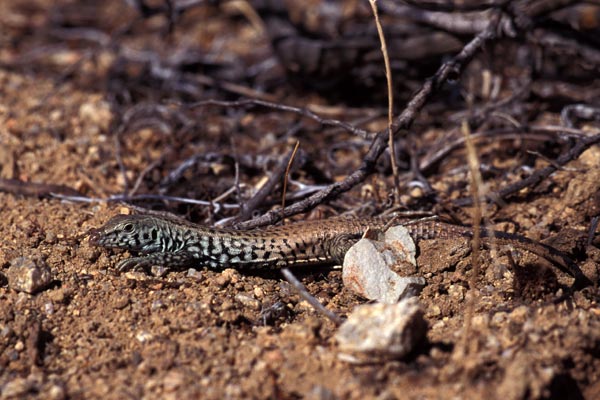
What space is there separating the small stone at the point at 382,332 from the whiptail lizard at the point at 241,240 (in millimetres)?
1157

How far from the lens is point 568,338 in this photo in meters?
3.28

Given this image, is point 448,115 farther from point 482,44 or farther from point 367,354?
point 367,354

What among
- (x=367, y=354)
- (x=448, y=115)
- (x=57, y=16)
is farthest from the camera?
(x=57, y=16)

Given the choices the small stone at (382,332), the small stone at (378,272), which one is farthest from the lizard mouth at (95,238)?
the small stone at (382,332)

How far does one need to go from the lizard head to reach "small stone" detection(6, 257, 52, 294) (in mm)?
411

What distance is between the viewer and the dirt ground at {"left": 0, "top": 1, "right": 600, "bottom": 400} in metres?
3.19

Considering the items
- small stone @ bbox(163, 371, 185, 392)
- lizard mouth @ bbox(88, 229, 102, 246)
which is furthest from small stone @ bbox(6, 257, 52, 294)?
small stone @ bbox(163, 371, 185, 392)

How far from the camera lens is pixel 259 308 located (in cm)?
397

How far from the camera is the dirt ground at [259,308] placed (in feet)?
10.5

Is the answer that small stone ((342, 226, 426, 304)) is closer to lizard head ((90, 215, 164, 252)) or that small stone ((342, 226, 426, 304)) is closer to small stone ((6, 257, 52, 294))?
lizard head ((90, 215, 164, 252))

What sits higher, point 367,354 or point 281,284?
point 367,354

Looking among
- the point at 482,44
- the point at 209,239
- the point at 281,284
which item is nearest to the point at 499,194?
the point at 482,44

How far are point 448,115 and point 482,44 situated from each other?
5.27ft

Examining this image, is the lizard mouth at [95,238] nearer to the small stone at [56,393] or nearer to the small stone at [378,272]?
the small stone at [56,393]
